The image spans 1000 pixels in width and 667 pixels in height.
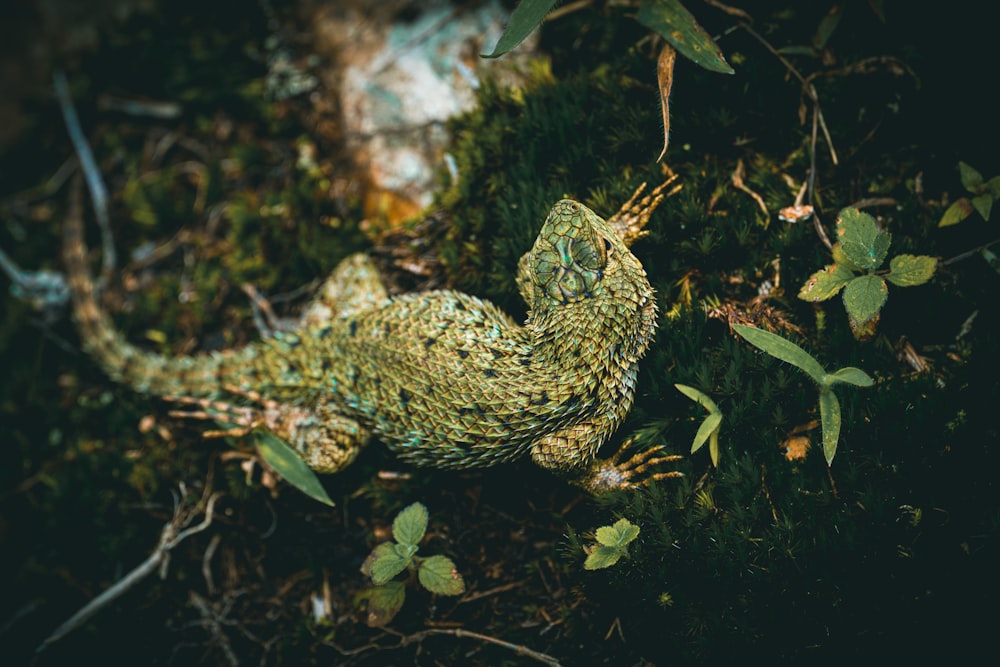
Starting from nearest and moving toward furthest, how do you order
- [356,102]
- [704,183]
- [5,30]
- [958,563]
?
[958,563] → [704,183] → [356,102] → [5,30]

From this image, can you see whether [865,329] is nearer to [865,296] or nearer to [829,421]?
[865,296]

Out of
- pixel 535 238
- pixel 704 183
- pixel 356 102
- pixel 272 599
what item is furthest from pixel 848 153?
pixel 272 599

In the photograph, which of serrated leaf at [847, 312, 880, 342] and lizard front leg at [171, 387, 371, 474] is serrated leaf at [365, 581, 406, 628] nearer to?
lizard front leg at [171, 387, 371, 474]

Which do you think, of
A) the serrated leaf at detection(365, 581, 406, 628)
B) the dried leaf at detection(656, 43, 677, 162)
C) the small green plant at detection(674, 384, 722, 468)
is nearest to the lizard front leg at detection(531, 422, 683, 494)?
the small green plant at detection(674, 384, 722, 468)

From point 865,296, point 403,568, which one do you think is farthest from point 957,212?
point 403,568

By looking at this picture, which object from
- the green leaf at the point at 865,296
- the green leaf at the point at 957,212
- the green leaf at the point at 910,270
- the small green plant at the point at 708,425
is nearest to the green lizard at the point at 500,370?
the small green plant at the point at 708,425

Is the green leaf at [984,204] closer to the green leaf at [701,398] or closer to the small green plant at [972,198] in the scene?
the small green plant at [972,198]

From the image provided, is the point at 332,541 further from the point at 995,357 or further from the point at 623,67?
the point at 995,357
